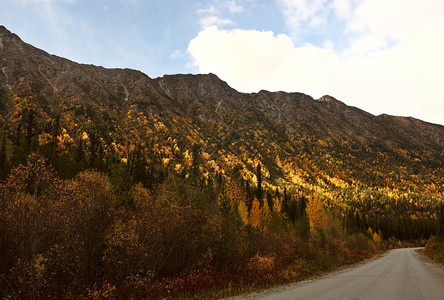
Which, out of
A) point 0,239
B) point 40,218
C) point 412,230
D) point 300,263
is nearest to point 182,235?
point 40,218

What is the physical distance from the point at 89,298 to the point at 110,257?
1.77 metres

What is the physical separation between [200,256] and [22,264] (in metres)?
9.53

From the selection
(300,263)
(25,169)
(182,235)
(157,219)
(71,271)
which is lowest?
(300,263)

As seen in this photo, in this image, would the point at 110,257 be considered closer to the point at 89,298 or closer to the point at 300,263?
the point at 89,298

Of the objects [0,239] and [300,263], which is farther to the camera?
[300,263]

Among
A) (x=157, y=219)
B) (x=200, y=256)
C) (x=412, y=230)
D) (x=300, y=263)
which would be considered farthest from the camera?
(x=412, y=230)

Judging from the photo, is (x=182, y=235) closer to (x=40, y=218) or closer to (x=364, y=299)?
(x=40, y=218)

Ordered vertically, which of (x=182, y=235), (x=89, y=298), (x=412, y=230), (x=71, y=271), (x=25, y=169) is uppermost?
(x=25, y=169)

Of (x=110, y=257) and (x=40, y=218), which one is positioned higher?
(x=40, y=218)

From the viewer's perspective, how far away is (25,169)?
1178 centimetres

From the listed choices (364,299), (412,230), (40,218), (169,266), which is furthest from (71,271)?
(412,230)

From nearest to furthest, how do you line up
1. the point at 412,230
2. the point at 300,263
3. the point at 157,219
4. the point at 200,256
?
the point at 157,219 < the point at 200,256 < the point at 300,263 < the point at 412,230

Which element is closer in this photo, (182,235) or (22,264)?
(22,264)

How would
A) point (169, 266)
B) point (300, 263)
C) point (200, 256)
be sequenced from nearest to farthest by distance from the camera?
point (169, 266), point (200, 256), point (300, 263)
